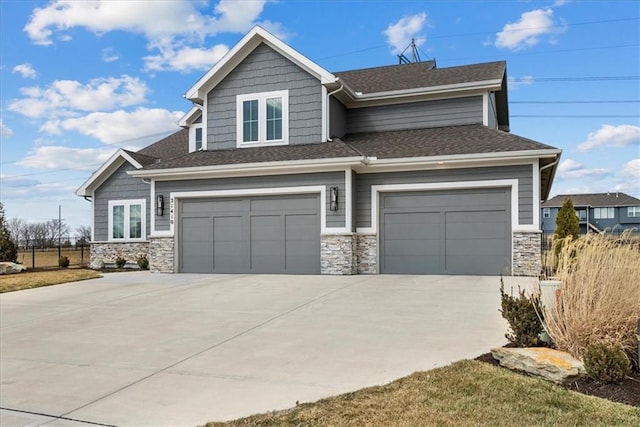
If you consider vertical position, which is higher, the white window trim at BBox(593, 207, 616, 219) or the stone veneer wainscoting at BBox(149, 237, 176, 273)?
the white window trim at BBox(593, 207, 616, 219)

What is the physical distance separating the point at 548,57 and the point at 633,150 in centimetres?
578

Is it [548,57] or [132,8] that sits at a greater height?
[548,57]

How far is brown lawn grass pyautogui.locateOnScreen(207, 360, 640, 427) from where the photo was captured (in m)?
3.57

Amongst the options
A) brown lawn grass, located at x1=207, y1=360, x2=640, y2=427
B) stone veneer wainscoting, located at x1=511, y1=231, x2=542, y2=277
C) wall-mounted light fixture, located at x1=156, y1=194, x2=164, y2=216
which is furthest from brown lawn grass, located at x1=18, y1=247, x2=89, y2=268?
brown lawn grass, located at x1=207, y1=360, x2=640, y2=427

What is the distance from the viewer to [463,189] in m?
12.8

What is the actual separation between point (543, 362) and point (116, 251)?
59.9ft

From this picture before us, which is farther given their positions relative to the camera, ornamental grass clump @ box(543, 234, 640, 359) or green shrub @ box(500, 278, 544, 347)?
green shrub @ box(500, 278, 544, 347)

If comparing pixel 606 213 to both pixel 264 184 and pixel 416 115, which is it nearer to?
pixel 416 115

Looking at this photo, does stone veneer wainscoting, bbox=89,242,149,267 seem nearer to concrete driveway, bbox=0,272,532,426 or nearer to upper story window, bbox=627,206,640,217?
concrete driveway, bbox=0,272,532,426

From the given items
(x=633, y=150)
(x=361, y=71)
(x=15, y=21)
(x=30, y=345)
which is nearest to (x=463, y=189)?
(x=361, y=71)

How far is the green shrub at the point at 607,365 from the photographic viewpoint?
4234 millimetres

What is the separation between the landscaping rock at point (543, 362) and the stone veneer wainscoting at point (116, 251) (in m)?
16.5

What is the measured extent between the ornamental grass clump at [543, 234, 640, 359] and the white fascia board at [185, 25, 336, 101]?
10.4 meters

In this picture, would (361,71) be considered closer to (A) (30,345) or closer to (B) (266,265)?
(B) (266,265)
